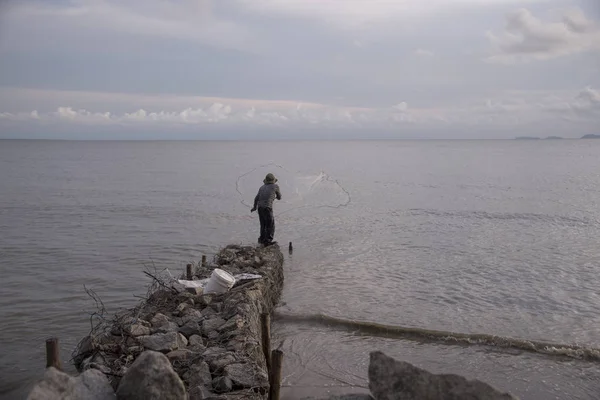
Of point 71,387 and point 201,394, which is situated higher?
point 71,387

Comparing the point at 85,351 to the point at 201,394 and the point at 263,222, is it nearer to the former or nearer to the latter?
the point at 201,394

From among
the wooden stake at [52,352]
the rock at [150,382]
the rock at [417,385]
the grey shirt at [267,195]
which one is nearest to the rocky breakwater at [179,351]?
the rock at [150,382]

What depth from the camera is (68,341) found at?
10.3m

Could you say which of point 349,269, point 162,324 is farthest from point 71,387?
point 349,269

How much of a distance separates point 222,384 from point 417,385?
2.47m

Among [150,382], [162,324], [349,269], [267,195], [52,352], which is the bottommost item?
[349,269]

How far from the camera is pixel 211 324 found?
8344 millimetres

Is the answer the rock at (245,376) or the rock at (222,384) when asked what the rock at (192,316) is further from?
the rock at (222,384)

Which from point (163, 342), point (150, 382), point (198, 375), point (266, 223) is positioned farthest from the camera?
point (266, 223)

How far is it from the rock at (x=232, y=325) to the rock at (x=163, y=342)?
86 cm

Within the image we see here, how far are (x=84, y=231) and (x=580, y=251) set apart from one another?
20.1m

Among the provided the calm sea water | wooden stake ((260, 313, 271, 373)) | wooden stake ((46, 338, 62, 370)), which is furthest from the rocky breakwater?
the calm sea water

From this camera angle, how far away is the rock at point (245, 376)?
6.43 m

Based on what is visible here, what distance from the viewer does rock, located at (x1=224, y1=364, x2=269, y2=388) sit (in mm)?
6426
